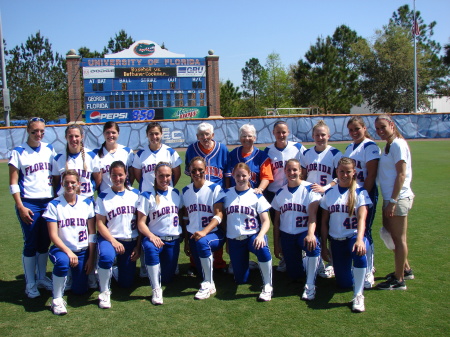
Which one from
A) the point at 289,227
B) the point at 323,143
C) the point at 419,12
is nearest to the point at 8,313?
the point at 289,227

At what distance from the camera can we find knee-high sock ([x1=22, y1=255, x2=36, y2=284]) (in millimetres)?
4090

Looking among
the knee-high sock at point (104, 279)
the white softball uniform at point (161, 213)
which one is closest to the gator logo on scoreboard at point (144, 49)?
the white softball uniform at point (161, 213)

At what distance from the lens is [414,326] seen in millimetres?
3186

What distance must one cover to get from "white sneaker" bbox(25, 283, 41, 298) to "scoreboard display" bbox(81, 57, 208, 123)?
19.2m

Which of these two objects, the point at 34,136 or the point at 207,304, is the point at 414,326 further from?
the point at 34,136

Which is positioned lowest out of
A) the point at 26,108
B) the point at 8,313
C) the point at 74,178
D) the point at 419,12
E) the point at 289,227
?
the point at 8,313

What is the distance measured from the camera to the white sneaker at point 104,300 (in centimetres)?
372

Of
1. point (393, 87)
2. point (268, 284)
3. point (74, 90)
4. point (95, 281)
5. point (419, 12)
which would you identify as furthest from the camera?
point (419, 12)

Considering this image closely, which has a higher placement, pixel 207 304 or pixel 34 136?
pixel 34 136

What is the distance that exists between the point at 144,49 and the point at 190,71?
117 inches

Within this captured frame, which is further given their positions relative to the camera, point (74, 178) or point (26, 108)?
point (26, 108)

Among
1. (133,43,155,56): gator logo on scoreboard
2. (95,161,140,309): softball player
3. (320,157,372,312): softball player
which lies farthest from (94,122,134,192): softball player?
(133,43,155,56): gator logo on scoreboard

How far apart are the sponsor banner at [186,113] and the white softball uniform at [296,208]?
777 inches

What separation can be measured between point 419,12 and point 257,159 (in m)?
62.8
